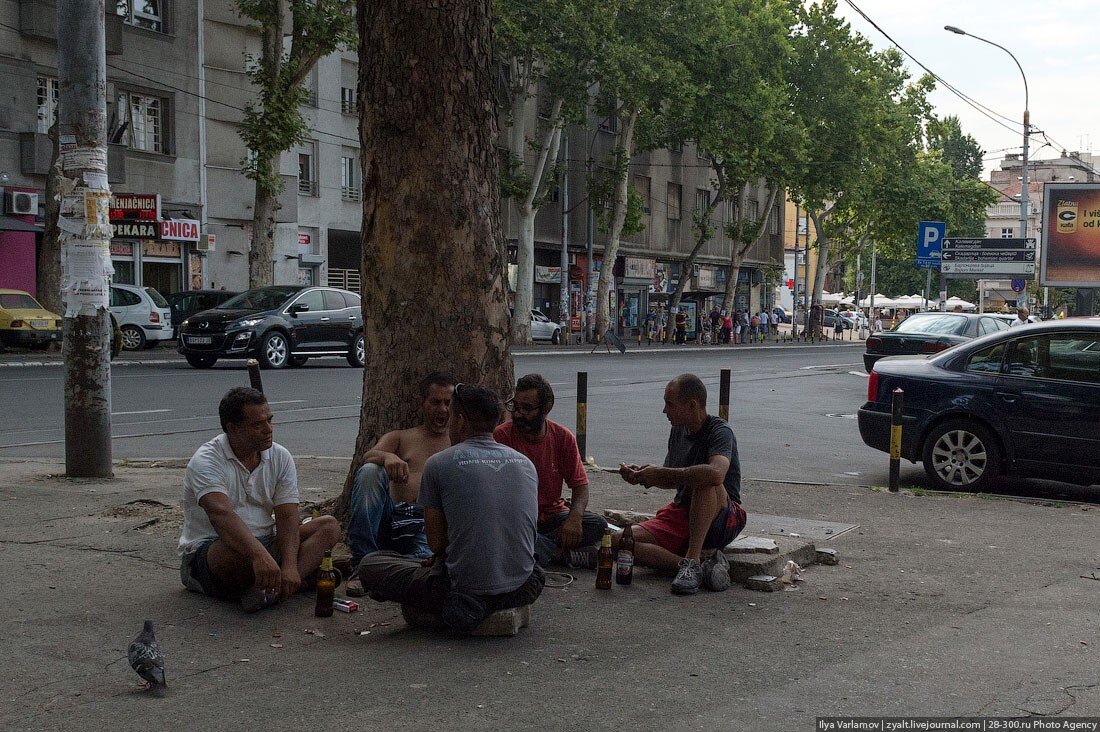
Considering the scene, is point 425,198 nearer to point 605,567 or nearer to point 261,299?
point 605,567

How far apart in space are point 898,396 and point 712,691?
6.19 m

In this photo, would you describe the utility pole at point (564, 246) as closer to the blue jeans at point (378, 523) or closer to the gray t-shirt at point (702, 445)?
the gray t-shirt at point (702, 445)

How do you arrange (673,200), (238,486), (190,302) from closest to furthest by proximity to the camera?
(238,486) → (190,302) → (673,200)

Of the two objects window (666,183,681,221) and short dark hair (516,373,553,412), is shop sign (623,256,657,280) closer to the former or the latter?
window (666,183,681,221)

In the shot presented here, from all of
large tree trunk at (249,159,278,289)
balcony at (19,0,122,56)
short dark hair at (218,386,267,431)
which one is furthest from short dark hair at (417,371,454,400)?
balcony at (19,0,122,56)

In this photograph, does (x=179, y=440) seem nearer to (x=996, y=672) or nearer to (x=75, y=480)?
(x=75, y=480)

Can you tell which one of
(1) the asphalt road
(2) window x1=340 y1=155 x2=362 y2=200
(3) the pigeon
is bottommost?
(1) the asphalt road

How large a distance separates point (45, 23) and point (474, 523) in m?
29.0

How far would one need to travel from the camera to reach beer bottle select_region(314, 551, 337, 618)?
588 cm

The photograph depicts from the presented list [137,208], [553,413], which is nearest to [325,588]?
[553,413]

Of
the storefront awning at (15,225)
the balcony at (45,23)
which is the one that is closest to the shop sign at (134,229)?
the storefront awning at (15,225)

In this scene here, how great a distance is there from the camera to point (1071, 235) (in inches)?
1166

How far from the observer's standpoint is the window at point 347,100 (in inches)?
1613

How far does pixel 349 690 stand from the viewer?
15.7ft
